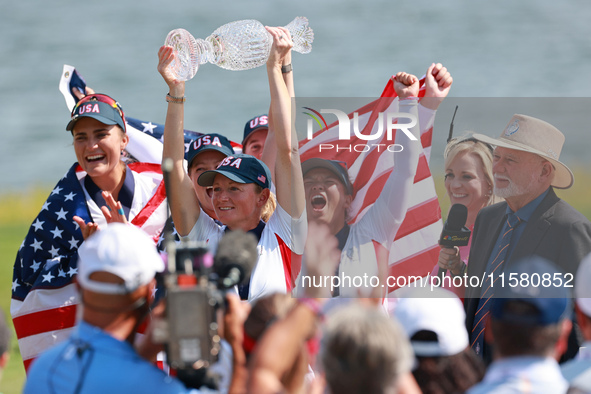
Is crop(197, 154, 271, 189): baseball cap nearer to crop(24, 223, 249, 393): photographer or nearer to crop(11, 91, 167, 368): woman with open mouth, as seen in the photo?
crop(11, 91, 167, 368): woman with open mouth

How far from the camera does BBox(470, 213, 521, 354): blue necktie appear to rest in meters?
4.46

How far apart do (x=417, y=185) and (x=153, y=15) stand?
77.7 feet

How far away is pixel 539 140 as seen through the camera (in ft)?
14.8

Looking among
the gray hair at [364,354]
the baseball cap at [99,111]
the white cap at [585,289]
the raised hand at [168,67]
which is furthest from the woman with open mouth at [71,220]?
the white cap at [585,289]

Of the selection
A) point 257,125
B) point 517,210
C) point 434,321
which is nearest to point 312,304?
point 434,321

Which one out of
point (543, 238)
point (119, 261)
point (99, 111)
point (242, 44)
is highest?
point (242, 44)

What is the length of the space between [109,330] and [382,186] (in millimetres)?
2139

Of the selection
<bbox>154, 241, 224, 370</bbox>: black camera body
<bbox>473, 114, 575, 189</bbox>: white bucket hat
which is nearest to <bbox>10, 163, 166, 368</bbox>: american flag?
<bbox>473, 114, 575, 189</bbox>: white bucket hat

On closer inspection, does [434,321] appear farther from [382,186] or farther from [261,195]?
[261,195]

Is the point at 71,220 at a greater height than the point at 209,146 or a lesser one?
lesser

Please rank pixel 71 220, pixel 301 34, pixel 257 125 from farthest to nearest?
pixel 257 125, pixel 301 34, pixel 71 220

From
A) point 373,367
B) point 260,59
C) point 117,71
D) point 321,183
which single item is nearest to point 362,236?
point 321,183

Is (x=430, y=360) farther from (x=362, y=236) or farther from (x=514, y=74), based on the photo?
(x=514, y=74)

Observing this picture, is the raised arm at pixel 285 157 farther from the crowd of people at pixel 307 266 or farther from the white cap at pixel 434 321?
the white cap at pixel 434 321
